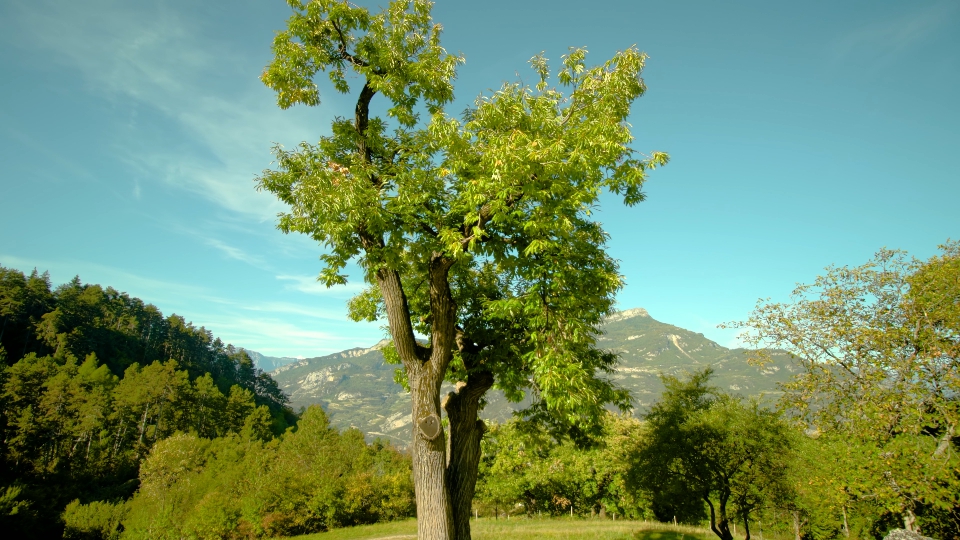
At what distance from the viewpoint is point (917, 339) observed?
45.6ft

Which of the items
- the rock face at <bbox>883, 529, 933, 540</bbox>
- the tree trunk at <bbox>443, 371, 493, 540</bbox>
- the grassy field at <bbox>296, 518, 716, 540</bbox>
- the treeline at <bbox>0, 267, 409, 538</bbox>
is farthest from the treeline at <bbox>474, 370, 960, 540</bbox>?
the treeline at <bbox>0, 267, 409, 538</bbox>

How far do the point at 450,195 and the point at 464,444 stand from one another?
5.61 m

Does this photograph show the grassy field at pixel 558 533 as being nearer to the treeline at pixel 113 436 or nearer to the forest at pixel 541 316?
the forest at pixel 541 316

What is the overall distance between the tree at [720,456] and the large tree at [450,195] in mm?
14825

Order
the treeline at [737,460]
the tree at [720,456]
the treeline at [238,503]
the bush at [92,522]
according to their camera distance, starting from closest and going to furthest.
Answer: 1. the treeline at [737,460]
2. the tree at [720,456]
3. the treeline at [238,503]
4. the bush at [92,522]

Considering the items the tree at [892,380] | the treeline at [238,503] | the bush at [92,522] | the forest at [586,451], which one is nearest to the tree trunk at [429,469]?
the forest at [586,451]

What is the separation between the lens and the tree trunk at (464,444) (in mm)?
9297

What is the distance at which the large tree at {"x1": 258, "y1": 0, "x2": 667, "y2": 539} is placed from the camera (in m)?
7.68

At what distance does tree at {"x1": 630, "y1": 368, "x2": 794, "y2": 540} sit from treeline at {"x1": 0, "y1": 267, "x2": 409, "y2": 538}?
82.6 feet

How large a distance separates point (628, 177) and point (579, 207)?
1.29 m

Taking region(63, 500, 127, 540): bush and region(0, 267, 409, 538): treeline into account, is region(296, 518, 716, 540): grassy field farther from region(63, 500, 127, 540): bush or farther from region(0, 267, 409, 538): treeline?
region(63, 500, 127, 540): bush

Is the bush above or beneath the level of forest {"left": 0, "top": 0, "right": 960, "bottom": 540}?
beneath

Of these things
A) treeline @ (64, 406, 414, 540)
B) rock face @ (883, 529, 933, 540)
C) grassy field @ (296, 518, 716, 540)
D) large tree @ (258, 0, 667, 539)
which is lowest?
treeline @ (64, 406, 414, 540)

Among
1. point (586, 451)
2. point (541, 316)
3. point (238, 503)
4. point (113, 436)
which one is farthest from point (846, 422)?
point (113, 436)
